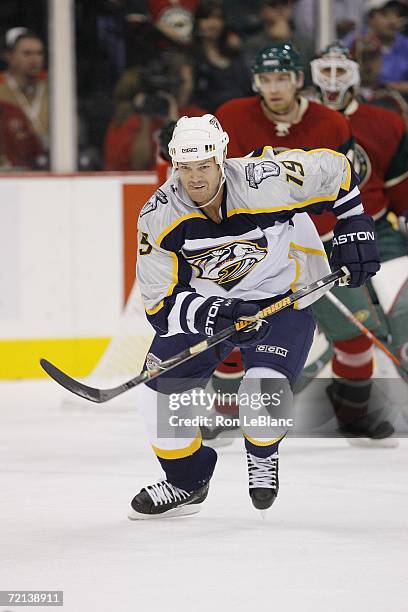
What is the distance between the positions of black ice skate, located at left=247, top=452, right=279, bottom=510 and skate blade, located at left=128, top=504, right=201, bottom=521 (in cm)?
21

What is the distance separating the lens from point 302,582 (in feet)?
8.45

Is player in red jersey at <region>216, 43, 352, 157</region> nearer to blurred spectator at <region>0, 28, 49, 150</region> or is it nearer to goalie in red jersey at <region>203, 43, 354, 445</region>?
goalie in red jersey at <region>203, 43, 354, 445</region>

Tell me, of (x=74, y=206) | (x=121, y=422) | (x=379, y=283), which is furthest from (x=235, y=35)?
(x=121, y=422)

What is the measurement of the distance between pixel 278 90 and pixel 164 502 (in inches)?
56.9

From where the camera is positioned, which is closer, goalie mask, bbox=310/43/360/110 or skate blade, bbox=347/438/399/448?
skate blade, bbox=347/438/399/448

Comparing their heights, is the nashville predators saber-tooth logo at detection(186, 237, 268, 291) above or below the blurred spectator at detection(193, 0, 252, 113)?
below

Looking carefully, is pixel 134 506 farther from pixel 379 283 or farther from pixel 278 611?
pixel 379 283

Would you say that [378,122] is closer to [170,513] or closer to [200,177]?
[200,177]

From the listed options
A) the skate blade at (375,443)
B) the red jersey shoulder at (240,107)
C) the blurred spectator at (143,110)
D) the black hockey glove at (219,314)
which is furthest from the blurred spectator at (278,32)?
the black hockey glove at (219,314)

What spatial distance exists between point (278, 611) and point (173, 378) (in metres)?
0.90

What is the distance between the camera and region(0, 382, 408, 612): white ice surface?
8.21 feet

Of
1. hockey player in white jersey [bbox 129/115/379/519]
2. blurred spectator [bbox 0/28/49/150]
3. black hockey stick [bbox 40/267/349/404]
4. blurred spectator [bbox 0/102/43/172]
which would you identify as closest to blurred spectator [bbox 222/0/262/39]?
blurred spectator [bbox 0/28/49/150]

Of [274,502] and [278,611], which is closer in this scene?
[278,611]

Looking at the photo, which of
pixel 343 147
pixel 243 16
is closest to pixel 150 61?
pixel 243 16
